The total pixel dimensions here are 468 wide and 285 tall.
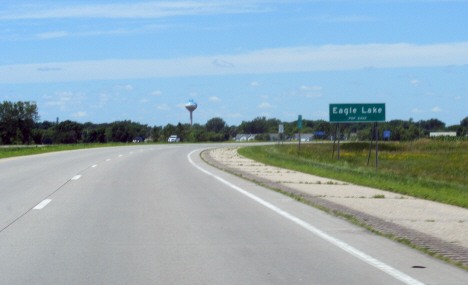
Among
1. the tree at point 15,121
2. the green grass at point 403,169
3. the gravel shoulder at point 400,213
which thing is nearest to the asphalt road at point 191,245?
the gravel shoulder at point 400,213

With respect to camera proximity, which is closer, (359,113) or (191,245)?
(191,245)

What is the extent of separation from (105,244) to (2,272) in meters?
1.81

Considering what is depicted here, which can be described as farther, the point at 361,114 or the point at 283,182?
the point at 361,114

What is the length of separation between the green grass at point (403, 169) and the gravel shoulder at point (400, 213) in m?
1.05

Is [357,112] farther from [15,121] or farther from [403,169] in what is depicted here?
[15,121]

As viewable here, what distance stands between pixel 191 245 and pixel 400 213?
504cm

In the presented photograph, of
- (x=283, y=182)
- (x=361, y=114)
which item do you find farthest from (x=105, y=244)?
(x=361, y=114)

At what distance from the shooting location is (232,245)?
26.5ft

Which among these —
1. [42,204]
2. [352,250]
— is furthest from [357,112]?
[352,250]

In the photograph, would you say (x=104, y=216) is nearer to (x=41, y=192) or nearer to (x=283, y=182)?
(x=41, y=192)

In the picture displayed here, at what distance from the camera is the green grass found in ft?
54.1

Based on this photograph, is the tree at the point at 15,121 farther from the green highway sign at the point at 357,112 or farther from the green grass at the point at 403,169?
the green highway sign at the point at 357,112

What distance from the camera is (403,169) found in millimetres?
31359

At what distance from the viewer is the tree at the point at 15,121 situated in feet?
465
